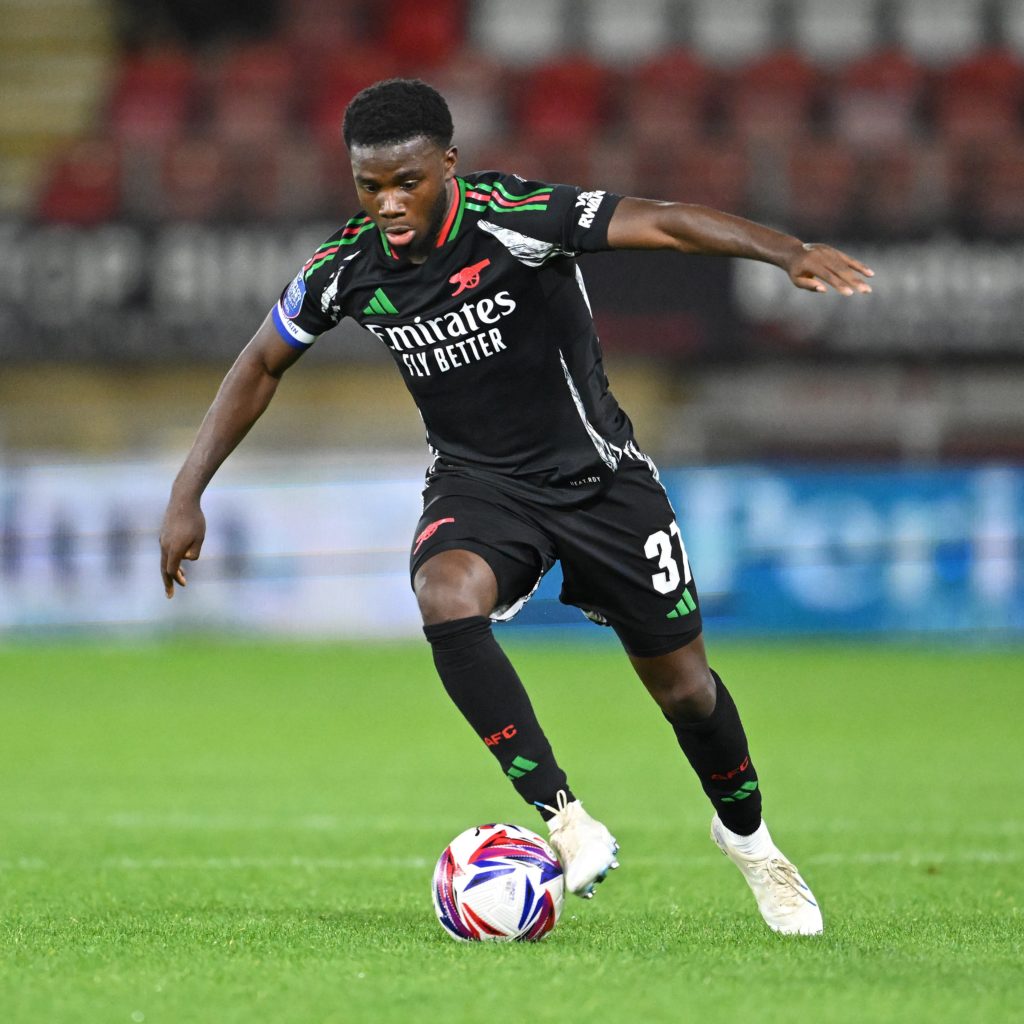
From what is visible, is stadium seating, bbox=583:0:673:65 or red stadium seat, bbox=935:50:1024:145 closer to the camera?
red stadium seat, bbox=935:50:1024:145

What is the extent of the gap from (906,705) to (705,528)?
12.5 ft

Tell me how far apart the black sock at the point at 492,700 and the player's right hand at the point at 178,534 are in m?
0.86

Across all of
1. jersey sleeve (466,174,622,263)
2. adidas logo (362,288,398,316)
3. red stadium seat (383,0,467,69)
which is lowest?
adidas logo (362,288,398,316)

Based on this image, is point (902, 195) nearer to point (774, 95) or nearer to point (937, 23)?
point (774, 95)

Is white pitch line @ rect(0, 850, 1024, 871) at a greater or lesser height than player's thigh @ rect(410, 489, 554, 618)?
lesser

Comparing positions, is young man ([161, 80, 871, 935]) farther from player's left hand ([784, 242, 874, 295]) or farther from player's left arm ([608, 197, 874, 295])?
player's left hand ([784, 242, 874, 295])

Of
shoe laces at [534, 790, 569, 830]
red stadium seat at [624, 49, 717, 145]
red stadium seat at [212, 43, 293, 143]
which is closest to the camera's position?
shoe laces at [534, 790, 569, 830]

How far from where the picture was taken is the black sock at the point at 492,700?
4312 millimetres

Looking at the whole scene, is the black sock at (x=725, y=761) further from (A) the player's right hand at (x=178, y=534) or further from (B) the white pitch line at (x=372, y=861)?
(A) the player's right hand at (x=178, y=534)

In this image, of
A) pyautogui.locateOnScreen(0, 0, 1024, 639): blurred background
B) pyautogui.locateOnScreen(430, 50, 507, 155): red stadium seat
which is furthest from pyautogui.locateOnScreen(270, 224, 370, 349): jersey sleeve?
pyautogui.locateOnScreen(430, 50, 507, 155): red stadium seat

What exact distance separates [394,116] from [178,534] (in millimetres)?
1253

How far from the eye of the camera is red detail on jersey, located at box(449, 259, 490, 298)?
15.2 ft

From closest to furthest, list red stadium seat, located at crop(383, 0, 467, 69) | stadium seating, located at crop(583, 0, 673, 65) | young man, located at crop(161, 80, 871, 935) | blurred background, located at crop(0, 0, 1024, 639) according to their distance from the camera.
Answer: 1. young man, located at crop(161, 80, 871, 935)
2. blurred background, located at crop(0, 0, 1024, 639)
3. red stadium seat, located at crop(383, 0, 467, 69)
4. stadium seating, located at crop(583, 0, 673, 65)

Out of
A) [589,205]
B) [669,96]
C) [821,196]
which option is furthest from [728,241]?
[669,96]
